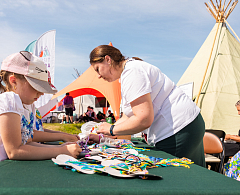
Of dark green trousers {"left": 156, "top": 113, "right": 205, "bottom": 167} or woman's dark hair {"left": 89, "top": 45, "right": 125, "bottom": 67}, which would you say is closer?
dark green trousers {"left": 156, "top": 113, "right": 205, "bottom": 167}

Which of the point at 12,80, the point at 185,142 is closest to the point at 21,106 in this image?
the point at 12,80

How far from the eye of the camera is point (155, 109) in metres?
1.29

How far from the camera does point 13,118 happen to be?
86cm

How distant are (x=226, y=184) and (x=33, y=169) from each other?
1.97 ft

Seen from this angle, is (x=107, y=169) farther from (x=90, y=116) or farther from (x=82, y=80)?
(x=90, y=116)

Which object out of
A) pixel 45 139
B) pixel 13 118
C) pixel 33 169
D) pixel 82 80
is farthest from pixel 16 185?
pixel 82 80

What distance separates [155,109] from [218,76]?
832 centimetres

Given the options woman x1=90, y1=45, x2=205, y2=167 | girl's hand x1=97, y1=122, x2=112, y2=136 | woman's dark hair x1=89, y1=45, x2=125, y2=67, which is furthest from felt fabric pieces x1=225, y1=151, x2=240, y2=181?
woman's dark hair x1=89, y1=45, x2=125, y2=67

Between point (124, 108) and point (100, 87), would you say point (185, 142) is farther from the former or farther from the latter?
point (100, 87)

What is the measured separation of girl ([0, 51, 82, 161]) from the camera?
855 mm

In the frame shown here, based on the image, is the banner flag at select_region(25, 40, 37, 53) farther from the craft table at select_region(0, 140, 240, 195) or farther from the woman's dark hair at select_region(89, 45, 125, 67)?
the craft table at select_region(0, 140, 240, 195)

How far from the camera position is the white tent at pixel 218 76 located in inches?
321

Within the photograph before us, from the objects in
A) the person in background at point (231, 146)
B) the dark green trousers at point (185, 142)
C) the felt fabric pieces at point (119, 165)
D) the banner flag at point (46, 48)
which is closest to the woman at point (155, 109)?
the dark green trousers at point (185, 142)

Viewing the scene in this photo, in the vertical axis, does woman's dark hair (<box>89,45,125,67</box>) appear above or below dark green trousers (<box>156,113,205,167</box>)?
above
